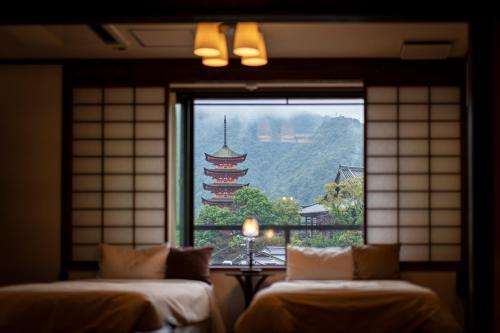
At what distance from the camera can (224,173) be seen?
28.6ft

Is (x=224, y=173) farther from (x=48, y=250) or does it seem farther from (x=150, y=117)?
(x=48, y=250)

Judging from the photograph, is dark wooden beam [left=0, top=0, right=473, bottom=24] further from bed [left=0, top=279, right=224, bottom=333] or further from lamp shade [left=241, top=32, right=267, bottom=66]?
bed [left=0, top=279, right=224, bottom=333]

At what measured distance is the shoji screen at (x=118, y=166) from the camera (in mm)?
6426

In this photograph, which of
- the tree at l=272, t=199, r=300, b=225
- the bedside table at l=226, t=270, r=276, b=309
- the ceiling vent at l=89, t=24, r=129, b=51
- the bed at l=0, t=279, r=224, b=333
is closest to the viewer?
the bed at l=0, t=279, r=224, b=333

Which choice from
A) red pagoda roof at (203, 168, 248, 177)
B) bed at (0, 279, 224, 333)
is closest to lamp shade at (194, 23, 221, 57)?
bed at (0, 279, 224, 333)

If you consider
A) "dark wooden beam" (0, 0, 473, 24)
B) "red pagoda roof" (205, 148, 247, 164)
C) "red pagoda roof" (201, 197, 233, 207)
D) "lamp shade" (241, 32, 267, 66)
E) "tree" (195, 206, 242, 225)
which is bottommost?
"tree" (195, 206, 242, 225)

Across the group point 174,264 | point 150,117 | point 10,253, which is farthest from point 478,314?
point 10,253

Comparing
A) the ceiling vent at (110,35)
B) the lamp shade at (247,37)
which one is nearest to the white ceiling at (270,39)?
the ceiling vent at (110,35)

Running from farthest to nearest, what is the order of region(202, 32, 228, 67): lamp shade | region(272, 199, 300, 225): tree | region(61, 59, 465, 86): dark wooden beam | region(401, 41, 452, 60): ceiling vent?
region(272, 199, 300, 225): tree
region(61, 59, 465, 86): dark wooden beam
region(401, 41, 452, 60): ceiling vent
region(202, 32, 228, 67): lamp shade

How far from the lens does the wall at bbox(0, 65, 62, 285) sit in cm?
633

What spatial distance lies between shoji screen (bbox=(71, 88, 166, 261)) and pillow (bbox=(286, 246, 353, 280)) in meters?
1.29

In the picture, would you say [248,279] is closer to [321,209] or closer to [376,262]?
[376,262]

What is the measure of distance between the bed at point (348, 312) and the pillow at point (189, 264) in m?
1.20

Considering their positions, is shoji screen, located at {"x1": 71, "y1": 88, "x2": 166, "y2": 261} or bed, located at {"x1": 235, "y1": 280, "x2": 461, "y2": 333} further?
shoji screen, located at {"x1": 71, "y1": 88, "x2": 166, "y2": 261}
